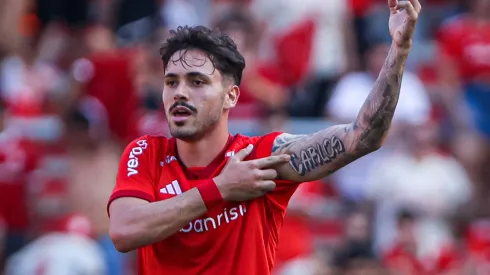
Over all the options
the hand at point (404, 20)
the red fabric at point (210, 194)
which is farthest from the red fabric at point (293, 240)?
the hand at point (404, 20)

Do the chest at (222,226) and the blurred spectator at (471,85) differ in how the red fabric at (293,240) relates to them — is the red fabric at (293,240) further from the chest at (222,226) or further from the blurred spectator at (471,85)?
the chest at (222,226)

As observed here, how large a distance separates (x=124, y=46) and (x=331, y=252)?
3542mm

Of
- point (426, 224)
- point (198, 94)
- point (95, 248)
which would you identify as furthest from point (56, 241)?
point (198, 94)

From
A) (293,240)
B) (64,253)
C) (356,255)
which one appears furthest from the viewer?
(293,240)

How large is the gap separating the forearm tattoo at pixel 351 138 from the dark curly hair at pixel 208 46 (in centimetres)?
46

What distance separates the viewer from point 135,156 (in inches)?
219

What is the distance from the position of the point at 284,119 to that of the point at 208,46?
15.8ft

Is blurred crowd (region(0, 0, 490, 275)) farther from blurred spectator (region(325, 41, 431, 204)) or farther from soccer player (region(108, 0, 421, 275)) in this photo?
soccer player (region(108, 0, 421, 275))

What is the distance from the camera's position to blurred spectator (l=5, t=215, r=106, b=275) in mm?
9188

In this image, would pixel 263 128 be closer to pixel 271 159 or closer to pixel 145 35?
pixel 145 35

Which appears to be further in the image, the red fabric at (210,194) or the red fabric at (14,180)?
the red fabric at (14,180)

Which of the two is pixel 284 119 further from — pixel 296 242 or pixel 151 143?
pixel 151 143

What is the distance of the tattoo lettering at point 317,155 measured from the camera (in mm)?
5340

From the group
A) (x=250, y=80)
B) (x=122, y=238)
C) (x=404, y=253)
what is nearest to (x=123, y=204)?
(x=122, y=238)
